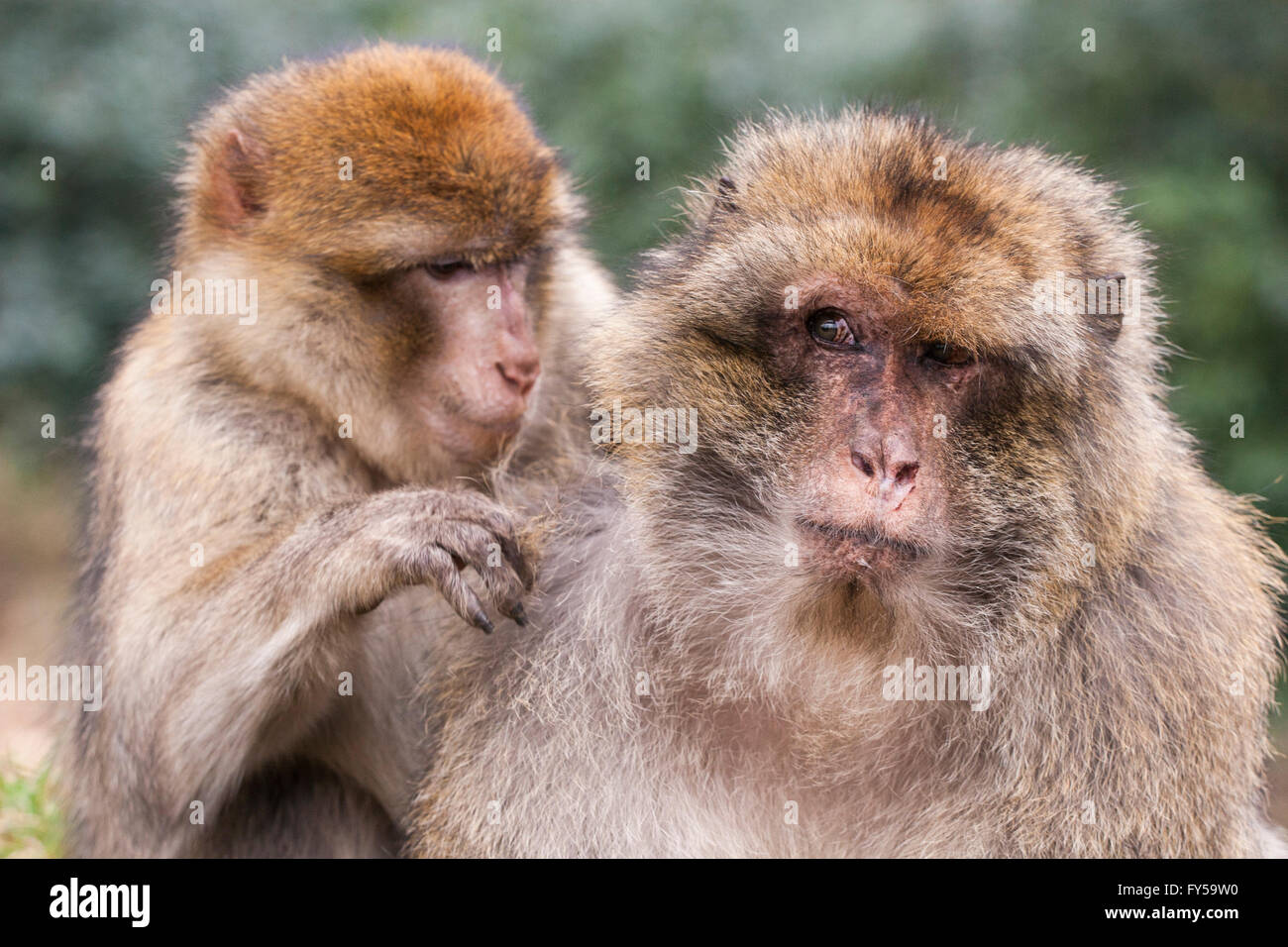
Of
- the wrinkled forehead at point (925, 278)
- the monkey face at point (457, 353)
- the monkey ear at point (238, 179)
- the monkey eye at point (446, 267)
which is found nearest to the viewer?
the wrinkled forehead at point (925, 278)

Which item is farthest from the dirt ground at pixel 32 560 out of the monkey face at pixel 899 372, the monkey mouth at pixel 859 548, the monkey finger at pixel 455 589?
the monkey mouth at pixel 859 548

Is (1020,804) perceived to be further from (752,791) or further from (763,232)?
(763,232)

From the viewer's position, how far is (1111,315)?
3043mm

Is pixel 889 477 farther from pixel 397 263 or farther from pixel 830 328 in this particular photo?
pixel 397 263

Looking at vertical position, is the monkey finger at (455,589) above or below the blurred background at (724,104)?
below

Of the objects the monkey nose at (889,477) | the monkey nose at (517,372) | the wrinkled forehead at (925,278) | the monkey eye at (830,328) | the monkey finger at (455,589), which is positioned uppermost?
the wrinkled forehead at (925,278)

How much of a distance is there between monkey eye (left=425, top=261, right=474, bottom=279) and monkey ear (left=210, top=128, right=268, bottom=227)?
57 centimetres

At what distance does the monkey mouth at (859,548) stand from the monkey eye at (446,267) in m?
1.78

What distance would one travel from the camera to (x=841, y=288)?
2871 mm

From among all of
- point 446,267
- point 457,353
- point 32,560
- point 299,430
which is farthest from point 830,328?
point 32,560

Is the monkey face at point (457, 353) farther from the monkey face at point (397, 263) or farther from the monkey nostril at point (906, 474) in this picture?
the monkey nostril at point (906, 474)

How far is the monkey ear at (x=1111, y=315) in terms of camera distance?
3.01m

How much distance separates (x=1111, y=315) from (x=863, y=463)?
73 centimetres

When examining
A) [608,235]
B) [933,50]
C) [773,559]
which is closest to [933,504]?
[773,559]
